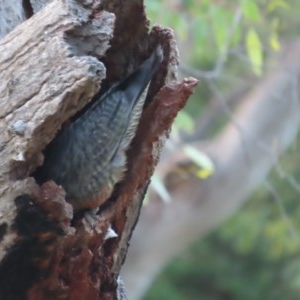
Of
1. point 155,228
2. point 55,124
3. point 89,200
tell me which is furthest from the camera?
point 155,228

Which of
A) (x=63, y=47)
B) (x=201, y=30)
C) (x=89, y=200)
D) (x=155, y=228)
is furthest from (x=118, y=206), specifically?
(x=155, y=228)

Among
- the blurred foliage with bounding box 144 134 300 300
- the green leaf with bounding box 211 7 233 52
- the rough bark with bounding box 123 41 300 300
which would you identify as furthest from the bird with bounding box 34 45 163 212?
the blurred foliage with bounding box 144 134 300 300

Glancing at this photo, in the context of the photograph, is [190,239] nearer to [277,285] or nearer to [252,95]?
[252,95]

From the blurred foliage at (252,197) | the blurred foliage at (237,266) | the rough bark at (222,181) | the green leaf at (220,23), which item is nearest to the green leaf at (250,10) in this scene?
the blurred foliage at (252,197)

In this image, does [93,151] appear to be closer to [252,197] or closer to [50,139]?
[50,139]

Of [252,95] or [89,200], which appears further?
[252,95]

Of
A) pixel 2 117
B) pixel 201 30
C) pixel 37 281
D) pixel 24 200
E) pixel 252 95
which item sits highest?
pixel 2 117
